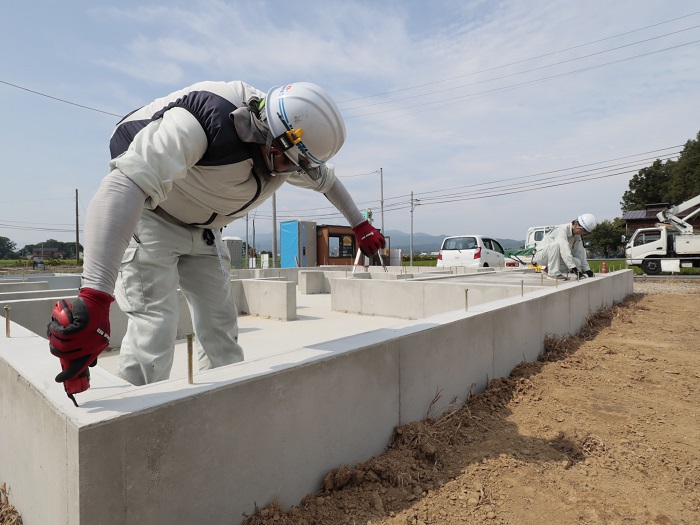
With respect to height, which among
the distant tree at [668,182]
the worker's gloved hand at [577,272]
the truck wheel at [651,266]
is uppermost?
the distant tree at [668,182]

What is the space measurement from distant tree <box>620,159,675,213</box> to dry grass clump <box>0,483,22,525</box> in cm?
5653

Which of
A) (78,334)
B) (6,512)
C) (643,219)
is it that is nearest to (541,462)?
(78,334)

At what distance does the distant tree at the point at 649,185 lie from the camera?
47250 millimetres

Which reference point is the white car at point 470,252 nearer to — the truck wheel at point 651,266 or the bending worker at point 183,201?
the truck wheel at point 651,266

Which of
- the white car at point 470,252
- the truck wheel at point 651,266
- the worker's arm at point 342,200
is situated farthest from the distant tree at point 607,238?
the worker's arm at point 342,200

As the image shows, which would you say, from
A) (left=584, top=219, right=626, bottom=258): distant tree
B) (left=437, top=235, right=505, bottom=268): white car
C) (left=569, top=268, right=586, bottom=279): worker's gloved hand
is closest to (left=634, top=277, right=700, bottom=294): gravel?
(left=437, top=235, right=505, bottom=268): white car

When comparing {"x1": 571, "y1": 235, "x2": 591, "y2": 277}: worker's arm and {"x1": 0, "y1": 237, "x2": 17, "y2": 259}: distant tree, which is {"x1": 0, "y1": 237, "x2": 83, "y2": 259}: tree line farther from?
{"x1": 571, "y1": 235, "x2": 591, "y2": 277}: worker's arm

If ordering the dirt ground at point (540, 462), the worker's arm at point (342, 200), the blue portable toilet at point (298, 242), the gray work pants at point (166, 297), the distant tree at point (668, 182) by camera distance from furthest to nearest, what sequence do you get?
the distant tree at point (668, 182)
the blue portable toilet at point (298, 242)
the worker's arm at point (342, 200)
the gray work pants at point (166, 297)
the dirt ground at point (540, 462)

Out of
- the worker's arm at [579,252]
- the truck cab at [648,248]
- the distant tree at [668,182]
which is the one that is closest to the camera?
the worker's arm at [579,252]

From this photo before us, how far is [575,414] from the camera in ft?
9.56

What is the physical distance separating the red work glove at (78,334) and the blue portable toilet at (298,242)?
18848 mm

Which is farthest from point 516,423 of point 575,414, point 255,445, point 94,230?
point 94,230

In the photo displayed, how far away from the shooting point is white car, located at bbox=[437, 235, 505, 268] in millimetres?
14082

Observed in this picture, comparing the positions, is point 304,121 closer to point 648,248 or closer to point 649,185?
point 648,248
